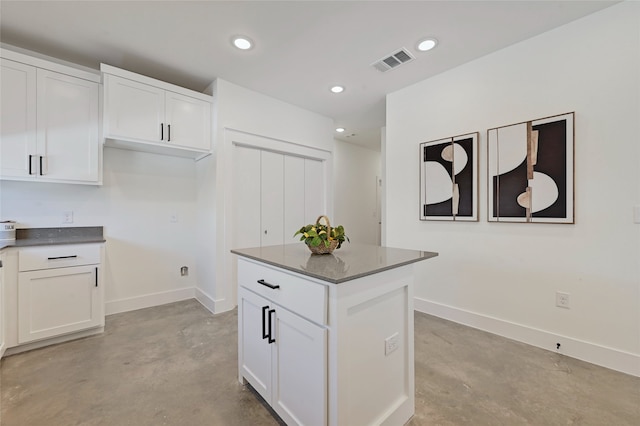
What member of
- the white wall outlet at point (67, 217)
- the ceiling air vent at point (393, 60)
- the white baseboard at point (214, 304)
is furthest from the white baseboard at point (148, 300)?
the ceiling air vent at point (393, 60)

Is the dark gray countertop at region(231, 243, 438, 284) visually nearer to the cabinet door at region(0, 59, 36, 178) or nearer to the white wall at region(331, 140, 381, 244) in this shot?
the cabinet door at region(0, 59, 36, 178)

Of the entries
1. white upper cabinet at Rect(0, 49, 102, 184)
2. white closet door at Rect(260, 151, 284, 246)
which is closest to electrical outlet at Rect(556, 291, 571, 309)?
white closet door at Rect(260, 151, 284, 246)

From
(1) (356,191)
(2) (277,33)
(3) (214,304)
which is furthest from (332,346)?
(1) (356,191)

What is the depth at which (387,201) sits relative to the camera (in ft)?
10.7

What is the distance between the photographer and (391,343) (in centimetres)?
130

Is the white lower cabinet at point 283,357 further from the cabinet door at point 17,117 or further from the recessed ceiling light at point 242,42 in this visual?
the cabinet door at point 17,117

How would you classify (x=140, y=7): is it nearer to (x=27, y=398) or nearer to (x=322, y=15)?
(x=322, y=15)

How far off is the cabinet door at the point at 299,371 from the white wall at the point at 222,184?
1.86 metres

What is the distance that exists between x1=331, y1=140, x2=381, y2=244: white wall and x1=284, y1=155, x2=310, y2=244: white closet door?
5.03 feet

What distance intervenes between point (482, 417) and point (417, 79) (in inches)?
119

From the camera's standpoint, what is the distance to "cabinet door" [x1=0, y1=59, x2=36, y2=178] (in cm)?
213

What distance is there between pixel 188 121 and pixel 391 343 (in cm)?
295

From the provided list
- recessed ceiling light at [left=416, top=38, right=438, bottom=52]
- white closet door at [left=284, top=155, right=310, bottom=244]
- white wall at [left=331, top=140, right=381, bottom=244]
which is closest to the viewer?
recessed ceiling light at [left=416, top=38, right=438, bottom=52]

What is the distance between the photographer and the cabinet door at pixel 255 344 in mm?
1446
